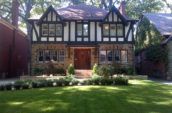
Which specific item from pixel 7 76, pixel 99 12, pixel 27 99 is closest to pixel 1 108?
pixel 27 99

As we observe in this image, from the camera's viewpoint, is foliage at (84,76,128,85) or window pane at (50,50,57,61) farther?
window pane at (50,50,57,61)

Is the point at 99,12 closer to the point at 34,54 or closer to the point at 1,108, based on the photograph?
the point at 34,54

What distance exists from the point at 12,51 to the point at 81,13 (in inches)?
333

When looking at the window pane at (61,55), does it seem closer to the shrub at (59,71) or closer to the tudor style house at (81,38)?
the tudor style house at (81,38)

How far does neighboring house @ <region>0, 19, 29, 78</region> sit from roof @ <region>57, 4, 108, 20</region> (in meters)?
5.74

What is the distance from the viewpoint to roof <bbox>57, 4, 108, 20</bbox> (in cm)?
3154

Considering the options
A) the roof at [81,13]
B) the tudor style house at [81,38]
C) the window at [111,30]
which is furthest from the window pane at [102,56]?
the roof at [81,13]

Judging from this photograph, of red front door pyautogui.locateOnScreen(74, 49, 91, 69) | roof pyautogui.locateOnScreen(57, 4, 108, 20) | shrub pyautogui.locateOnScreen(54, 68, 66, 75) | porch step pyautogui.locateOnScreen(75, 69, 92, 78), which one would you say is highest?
roof pyautogui.locateOnScreen(57, 4, 108, 20)

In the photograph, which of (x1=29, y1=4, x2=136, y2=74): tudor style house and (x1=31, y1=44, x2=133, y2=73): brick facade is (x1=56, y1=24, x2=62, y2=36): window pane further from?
(x1=31, y1=44, x2=133, y2=73): brick facade

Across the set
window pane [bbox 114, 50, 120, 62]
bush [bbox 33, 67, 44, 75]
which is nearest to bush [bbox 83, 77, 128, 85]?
bush [bbox 33, 67, 44, 75]

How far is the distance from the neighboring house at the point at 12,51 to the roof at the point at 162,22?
1500 cm

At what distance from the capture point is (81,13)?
3294cm

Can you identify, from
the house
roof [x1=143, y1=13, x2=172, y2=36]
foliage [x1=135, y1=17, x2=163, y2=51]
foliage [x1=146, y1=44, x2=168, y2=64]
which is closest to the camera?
the house

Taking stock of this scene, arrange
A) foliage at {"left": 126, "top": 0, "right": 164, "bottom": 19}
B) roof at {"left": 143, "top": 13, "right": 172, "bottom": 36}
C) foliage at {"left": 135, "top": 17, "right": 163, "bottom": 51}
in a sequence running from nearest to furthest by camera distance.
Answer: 1. roof at {"left": 143, "top": 13, "right": 172, "bottom": 36}
2. foliage at {"left": 135, "top": 17, "right": 163, "bottom": 51}
3. foliage at {"left": 126, "top": 0, "right": 164, "bottom": 19}
